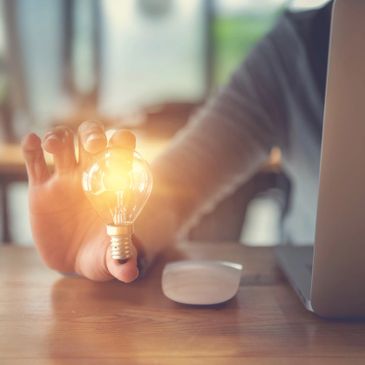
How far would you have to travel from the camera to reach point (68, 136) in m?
0.56

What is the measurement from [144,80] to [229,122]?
252 cm

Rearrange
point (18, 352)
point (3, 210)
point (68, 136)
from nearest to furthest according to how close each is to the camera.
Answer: point (18, 352), point (68, 136), point (3, 210)

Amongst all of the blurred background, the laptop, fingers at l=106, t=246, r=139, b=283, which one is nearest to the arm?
fingers at l=106, t=246, r=139, b=283

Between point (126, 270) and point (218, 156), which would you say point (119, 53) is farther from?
point (126, 270)

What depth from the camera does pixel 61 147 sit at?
1.82 ft

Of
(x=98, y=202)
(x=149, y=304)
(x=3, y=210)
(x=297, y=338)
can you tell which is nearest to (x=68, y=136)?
(x=98, y=202)

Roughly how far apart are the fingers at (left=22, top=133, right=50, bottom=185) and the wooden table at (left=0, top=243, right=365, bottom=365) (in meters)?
0.13

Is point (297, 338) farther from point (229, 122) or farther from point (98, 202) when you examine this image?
point (229, 122)

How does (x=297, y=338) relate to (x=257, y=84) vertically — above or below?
below

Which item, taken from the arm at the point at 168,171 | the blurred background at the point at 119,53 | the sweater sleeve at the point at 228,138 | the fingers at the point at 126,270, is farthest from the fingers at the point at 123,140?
the blurred background at the point at 119,53

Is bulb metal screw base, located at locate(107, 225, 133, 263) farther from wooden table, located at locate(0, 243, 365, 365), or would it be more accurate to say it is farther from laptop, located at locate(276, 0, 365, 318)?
laptop, located at locate(276, 0, 365, 318)

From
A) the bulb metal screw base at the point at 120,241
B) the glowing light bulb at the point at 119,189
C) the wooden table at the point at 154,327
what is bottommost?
the wooden table at the point at 154,327

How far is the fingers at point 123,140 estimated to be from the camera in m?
0.50

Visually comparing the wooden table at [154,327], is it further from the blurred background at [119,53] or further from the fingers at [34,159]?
the blurred background at [119,53]
